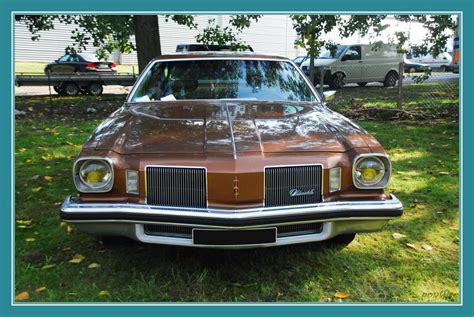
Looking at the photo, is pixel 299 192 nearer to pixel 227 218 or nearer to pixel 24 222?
pixel 227 218

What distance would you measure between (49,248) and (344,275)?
2.37m

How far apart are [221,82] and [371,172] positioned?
1.89m

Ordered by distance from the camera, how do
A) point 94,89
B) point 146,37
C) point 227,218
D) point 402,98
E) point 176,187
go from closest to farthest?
1. point 227,218
2. point 176,187
3. point 146,37
4. point 402,98
5. point 94,89

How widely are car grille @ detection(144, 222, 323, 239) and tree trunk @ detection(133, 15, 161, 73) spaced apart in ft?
22.7

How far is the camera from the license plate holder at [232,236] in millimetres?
2760

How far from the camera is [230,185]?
2744 millimetres

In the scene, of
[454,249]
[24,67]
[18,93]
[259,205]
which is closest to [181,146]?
[259,205]

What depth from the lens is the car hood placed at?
2.93 metres

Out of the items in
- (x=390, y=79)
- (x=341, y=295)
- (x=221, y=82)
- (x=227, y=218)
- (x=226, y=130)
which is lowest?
(x=341, y=295)

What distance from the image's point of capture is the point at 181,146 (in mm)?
2902

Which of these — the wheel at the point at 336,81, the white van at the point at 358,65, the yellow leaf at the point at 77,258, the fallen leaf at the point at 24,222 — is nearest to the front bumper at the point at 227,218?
the yellow leaf at the point at 77,258

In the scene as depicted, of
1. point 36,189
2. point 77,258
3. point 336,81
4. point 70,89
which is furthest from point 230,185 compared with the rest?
point 336,81

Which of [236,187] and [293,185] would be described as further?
[293,185]

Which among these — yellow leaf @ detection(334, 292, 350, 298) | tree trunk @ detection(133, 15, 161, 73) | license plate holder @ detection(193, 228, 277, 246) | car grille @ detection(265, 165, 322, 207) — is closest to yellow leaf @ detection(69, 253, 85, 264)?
license plate holder @ detection(193, 228, 277, 246)
